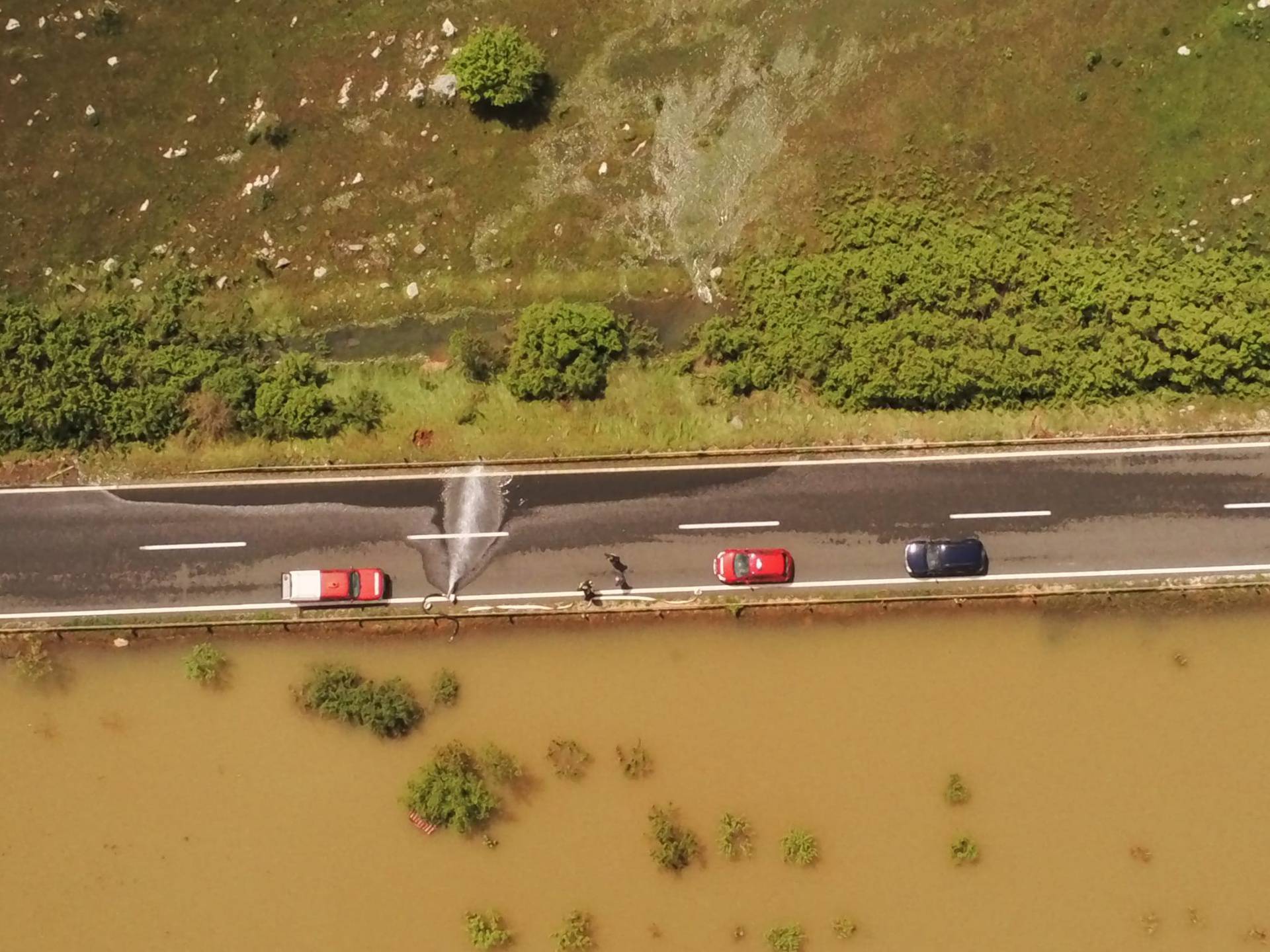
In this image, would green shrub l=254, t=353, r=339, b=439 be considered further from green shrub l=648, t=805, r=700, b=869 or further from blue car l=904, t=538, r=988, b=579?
blue car l=904, t=538, r=988, b=579

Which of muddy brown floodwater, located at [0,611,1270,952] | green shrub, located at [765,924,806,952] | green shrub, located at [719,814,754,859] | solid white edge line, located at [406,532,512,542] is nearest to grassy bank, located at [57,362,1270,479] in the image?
solid white edge line, located at [406,532,512,542]

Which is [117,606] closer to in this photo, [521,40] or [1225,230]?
[521,40]

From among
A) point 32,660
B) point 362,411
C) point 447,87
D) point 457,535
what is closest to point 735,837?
point 457,535

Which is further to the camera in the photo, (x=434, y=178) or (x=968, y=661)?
(x=434, y=178)

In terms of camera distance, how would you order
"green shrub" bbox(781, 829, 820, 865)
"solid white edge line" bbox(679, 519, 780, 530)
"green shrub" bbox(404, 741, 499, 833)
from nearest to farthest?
"green shrub" bbox(404, 741, 499, 833)
"green shrub" bbox(781, 829, 820, 865)
"solid white edge line" bbox(679, 519, 780, 530)

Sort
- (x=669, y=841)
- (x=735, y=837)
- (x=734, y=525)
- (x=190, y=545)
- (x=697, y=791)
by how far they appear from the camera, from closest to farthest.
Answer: (x=669, y=841) → (x=735, y=837) → (x=697, y=791) → (x=734, y=525) → (x=190, y=545)

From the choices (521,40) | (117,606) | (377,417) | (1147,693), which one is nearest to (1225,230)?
(1147,693)

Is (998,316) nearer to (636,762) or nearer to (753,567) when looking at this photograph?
(753,567)
